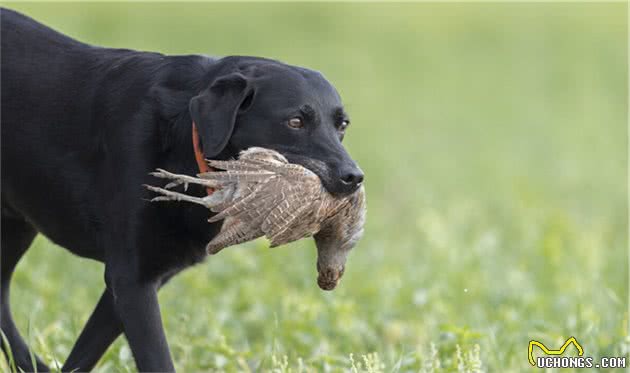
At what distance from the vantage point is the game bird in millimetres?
4211

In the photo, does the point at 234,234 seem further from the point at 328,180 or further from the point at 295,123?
the point at 295,123

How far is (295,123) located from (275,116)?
8cm

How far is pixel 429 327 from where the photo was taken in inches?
254

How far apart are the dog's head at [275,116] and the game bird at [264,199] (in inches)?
3.4

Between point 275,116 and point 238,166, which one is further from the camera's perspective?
point 275,116

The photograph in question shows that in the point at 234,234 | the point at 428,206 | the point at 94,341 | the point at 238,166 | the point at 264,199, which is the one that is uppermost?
the point at 238,166

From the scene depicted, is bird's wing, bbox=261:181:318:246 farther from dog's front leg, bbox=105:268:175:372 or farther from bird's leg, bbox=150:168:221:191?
Result: dog's front leg, bbox=105:268:175:372

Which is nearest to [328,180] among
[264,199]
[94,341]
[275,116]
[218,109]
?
[264,199]

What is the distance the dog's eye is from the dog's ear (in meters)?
0.20

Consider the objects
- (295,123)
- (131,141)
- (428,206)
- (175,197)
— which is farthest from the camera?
(428,206)

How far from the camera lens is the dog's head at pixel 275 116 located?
172 inches

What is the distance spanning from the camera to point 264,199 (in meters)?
4.22

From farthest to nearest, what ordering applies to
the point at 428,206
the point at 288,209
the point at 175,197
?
1. the point at 428,206
2. the point at 175,197
3. the point at 288,209

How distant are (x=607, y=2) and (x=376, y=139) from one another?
1389 centimetres
